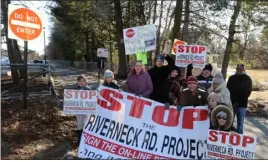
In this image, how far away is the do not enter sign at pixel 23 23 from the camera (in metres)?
8.59

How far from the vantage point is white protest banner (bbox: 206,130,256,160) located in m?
5.22

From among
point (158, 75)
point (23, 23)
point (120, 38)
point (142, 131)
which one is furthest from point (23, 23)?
point (120, 38)

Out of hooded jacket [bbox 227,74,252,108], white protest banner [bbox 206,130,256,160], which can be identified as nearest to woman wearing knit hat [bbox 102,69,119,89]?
white protest banner [bbox 206,130,256,160]

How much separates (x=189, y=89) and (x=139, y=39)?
3.71 meters

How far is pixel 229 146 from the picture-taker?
5.33m

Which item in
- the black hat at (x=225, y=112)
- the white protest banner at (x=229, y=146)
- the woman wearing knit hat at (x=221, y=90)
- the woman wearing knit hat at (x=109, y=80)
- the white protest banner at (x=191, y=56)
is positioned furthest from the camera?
the white protest banner at (x=191, y=56)

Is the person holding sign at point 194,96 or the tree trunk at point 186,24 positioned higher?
the tree trunk at point 186,24

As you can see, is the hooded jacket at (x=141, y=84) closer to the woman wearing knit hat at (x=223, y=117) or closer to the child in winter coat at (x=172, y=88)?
the child in winter coat at (x=172, y=88)

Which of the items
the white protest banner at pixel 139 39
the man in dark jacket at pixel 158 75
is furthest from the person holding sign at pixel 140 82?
the white protest banner at pixel 139 39

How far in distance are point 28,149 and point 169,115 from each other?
3120 millimetres

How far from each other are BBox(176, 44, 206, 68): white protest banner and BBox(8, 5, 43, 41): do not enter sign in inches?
162

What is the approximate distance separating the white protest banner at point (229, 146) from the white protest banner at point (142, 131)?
0.66 metres

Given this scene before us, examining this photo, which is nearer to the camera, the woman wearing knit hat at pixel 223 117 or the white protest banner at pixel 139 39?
the woman wearing knit hat at pixel 223 117

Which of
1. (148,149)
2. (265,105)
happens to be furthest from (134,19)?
(148,149)
